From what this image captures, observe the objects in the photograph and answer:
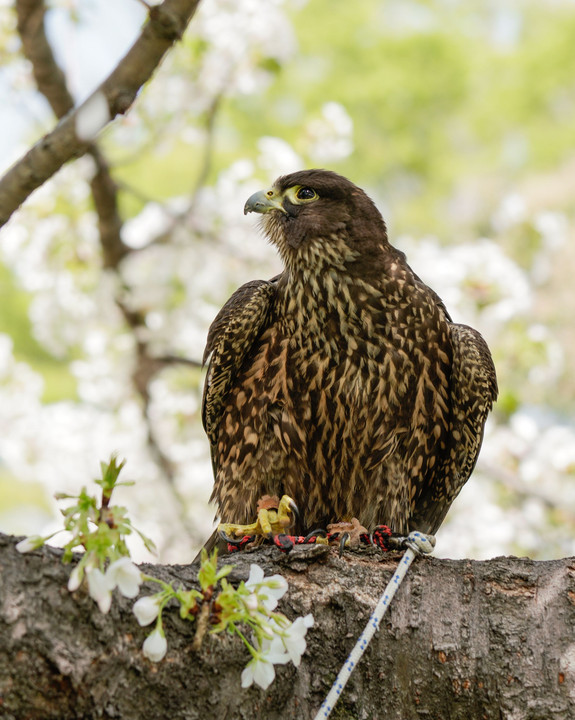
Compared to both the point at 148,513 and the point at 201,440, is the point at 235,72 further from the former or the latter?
the point at 148,513

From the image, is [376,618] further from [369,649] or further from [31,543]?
[31,543]

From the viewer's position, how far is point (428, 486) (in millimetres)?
3393

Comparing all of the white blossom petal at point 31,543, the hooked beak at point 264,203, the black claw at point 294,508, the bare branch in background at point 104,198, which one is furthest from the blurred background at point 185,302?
the white blossom petal at point 31,543

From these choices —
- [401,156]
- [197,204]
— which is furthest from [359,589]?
[401,156]

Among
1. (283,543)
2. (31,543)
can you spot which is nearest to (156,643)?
(31,543)

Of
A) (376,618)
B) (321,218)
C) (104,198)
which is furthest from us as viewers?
(104,198)

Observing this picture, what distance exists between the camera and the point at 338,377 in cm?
301

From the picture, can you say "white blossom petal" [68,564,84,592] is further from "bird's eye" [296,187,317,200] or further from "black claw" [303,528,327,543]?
"bird's eye" [296,187,317,200]

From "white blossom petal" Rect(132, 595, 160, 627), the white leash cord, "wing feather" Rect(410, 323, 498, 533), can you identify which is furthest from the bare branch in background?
"wing feather" Rect(410, 323, 498, 533)

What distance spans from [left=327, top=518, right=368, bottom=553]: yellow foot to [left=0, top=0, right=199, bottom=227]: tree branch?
125 centimetres

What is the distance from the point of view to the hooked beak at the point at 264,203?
10.8 ft

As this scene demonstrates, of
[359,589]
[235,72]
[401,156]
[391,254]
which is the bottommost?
[359,589]

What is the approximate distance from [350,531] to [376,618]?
0.68 meters

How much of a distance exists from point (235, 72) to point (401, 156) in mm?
8300
